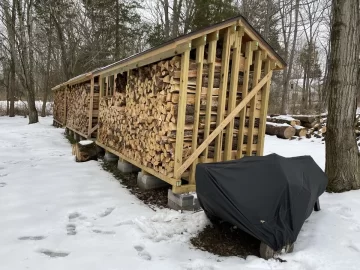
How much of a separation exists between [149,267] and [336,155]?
10.9ft

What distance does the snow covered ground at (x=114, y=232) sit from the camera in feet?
8.98

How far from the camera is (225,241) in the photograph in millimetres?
3148

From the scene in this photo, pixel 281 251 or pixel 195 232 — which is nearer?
pixel 281 251

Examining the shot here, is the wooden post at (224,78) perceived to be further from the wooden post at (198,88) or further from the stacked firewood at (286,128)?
the stacked firewood at (286,128)

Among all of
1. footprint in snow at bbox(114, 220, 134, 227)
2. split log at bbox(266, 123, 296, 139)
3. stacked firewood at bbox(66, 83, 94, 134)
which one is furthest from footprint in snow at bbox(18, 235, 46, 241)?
split log at bbox(266, 123, 296, 139)

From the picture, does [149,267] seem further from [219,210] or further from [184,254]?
[219,210]

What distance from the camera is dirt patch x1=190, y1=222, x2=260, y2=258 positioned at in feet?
9.78

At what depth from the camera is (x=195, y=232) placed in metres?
3.39

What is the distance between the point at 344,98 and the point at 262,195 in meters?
2.62

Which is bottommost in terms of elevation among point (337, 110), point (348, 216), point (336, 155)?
point (348, 216)

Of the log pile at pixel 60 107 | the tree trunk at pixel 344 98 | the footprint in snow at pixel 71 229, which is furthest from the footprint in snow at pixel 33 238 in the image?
the log pile at pixel 60 107

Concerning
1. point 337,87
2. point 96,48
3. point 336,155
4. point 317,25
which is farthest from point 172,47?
point 317,25

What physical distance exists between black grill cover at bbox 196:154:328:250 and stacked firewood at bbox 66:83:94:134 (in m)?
6.93

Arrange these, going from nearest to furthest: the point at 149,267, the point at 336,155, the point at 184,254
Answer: the point at 149,267
the point at 184,254
the point at 336,155
